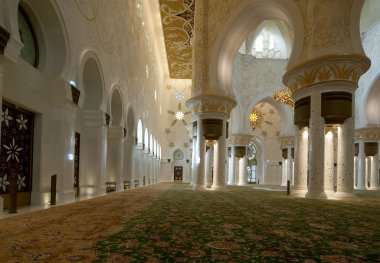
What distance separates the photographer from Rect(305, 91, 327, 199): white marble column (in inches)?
289

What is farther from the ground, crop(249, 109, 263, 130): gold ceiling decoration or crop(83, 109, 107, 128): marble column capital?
crop(249, 109, 263, 130): gold ceiling decoration

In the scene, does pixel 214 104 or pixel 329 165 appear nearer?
pixel 329 165

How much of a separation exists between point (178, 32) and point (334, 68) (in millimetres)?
16156

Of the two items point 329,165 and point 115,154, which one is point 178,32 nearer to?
point 115,154

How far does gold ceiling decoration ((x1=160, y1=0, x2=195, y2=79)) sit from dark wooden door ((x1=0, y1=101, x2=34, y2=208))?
46.2 ft

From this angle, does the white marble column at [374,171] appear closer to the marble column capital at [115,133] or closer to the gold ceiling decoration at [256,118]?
the gold ceiling decoration at [256,118]

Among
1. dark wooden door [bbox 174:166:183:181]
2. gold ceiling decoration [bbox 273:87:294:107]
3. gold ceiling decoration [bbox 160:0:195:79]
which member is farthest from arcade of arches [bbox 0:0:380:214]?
dark wooden door [bbox 174:166:183:181]

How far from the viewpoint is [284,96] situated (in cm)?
1997

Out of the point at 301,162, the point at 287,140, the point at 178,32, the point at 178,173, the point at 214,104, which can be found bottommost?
the point at 178,173

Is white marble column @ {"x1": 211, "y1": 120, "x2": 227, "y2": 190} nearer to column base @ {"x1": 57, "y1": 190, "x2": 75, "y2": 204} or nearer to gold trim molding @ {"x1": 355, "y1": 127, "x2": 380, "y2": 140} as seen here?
column base @ {"x1": 57, "y1": 190, "x2": 75, "y2": 204}

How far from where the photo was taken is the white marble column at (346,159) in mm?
7535

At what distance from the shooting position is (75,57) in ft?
22.1

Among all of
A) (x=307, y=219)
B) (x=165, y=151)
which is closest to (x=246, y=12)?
(x=307, y=219)

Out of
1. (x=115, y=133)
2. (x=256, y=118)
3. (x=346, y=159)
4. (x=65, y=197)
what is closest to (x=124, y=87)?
(x=115, y=133)
